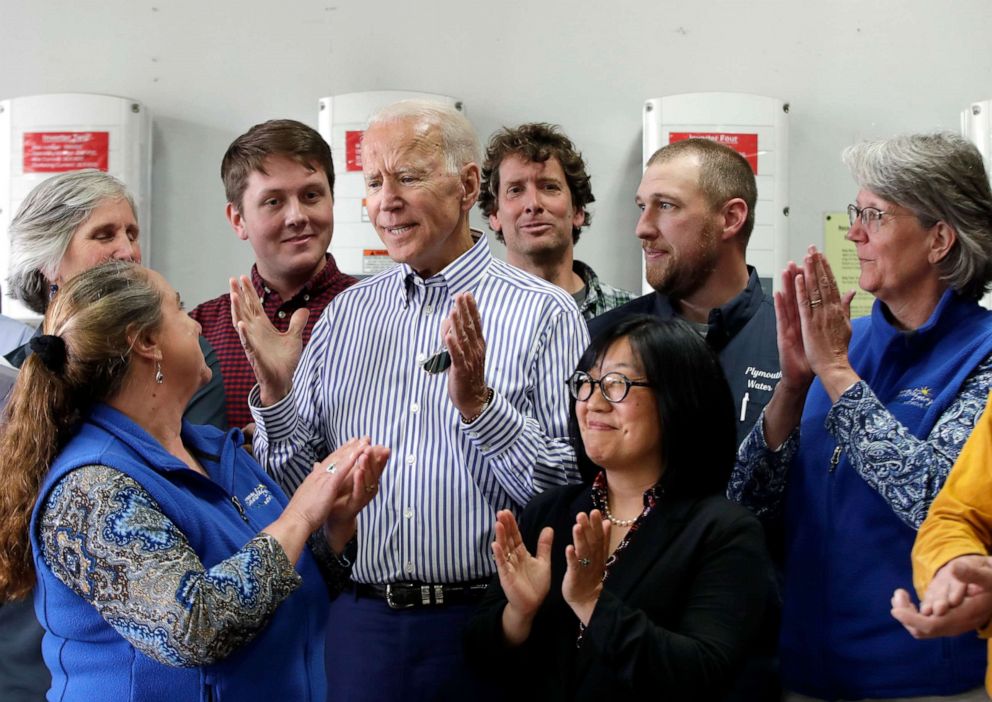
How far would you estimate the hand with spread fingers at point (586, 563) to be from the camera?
1.65 m

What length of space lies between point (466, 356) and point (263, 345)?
0.45m

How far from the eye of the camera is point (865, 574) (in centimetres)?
185

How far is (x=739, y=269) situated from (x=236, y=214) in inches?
47.6

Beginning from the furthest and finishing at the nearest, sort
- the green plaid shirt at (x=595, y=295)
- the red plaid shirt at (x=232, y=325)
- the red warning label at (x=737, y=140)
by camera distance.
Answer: the red warning label at (x=737, y=140) < the green plaid shirt at (x=595, y=295) < the red plaid shirt at (x=232, y=325)

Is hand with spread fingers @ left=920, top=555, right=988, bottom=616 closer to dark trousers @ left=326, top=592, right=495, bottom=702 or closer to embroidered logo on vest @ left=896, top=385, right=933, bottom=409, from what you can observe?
embroidered logo on vest @ left=896, top=385, right=933, bottom=409

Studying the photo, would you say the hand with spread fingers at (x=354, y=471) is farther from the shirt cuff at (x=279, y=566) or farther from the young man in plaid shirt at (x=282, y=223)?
the young man in plaid shirt at (x=282, y=223)

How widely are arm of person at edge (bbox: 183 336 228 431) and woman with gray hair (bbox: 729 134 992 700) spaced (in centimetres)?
108

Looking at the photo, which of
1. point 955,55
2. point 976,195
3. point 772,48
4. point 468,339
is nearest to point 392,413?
point 468,339

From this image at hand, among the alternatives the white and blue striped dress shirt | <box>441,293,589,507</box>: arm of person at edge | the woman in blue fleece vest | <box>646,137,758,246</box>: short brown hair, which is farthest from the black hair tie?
<box>646,137,758,246</box>: short brown hair

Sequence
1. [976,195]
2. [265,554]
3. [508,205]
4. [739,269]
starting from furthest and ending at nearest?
[508,205]
[739,269]
[976,195]
[265,554]

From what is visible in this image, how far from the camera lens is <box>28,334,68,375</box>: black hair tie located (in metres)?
1.67

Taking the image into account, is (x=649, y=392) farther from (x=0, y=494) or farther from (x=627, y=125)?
(x=627, y=125)

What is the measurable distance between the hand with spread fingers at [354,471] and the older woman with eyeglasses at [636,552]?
218 millimetres

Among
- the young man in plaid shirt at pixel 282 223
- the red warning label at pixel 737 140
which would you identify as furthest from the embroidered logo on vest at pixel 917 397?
the red warning label at pixel 737 140
